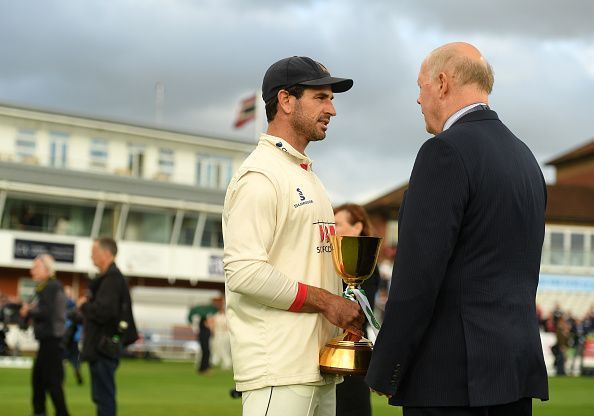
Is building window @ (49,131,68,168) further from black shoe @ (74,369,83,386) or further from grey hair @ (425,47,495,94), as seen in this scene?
grey hair @ (425,47,495,94)

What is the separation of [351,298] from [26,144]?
56.3 metres

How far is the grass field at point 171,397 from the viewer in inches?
561

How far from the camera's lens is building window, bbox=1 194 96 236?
56.0 m

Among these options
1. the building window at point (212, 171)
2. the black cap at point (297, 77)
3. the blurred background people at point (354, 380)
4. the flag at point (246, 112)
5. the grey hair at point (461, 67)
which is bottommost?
the blurred background people at point (354, 380)

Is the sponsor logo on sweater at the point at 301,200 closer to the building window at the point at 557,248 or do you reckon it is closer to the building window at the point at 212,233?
the building window at the point at 212,233

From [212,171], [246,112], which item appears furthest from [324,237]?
[246,112]

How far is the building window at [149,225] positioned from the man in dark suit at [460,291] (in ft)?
189

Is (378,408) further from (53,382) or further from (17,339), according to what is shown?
(17,339)

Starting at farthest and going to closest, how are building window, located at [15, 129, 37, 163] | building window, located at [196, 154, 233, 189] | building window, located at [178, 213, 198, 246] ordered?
building window, located at [196, 154, 233, 189], building window, located at [178, 213, 198, 246], building window, located at [15, 129, 37, 163]

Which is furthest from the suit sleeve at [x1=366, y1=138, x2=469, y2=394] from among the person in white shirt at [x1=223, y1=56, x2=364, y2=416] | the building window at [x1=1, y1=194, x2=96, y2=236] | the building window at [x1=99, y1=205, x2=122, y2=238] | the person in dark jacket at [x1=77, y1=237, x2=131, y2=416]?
the building window at [x1=99, y1=205, x2=122, y2=238]

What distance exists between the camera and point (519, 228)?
373cm

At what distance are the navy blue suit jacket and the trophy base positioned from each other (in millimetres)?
453

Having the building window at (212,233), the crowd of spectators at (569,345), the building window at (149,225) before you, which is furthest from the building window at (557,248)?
the crowd of spectators at (569,345)

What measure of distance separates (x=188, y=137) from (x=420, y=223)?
199ft
